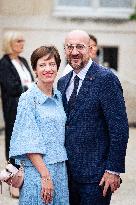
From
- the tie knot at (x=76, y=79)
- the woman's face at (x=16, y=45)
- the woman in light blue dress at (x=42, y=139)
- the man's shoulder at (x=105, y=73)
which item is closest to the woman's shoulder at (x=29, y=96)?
the woman in light blue dress at (x=42, y=139)

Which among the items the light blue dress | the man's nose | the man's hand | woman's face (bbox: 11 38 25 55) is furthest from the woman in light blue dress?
woman's face (bbox: 11 38 25 55)

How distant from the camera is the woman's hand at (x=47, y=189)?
346 centimetres

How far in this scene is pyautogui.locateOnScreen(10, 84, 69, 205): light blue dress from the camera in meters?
3.44

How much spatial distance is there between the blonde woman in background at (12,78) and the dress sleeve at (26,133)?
2640 millimetres

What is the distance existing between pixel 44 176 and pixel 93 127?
1.35ft

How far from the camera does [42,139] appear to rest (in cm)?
346

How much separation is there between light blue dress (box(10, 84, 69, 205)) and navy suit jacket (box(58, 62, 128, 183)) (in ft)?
0.26

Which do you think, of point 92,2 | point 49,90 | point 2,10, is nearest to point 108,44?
point 92,2

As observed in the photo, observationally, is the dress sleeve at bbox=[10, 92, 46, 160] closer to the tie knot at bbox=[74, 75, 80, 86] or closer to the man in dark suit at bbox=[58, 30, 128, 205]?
the man in dark suit at bbox=[58, 30, 128, 205]

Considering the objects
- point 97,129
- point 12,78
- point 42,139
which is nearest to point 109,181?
point 97,129

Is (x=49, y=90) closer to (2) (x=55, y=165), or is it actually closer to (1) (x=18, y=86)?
(2) (x=55, y=165)

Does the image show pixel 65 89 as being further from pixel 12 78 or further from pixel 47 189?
pixel 12 78

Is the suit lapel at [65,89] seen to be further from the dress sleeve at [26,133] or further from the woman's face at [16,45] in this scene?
the woman's face at [16,45]

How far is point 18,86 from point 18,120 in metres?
2.70
